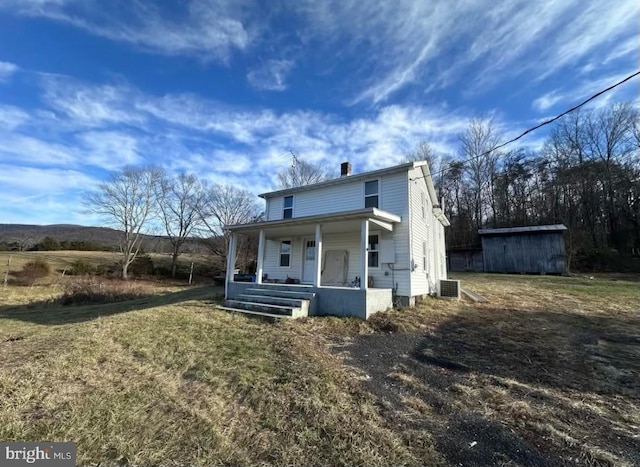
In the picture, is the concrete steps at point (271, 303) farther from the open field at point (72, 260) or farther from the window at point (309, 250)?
the open field at point (72, 260)

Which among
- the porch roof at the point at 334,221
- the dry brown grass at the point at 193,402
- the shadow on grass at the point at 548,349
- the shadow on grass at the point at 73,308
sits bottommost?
the shadow on grass at the point at 73,308

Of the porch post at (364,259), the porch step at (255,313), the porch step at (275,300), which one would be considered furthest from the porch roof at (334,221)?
the porch step at (255,313)

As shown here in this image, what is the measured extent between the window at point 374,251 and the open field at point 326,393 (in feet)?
12.0

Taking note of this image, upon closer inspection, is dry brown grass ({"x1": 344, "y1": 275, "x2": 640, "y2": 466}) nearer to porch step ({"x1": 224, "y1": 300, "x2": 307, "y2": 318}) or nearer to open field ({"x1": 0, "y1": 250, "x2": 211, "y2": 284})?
porch step ({"x1": 224, "y1": 300, "x2": 307, "y2": 318})

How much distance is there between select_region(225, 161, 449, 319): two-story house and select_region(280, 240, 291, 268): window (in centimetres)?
4

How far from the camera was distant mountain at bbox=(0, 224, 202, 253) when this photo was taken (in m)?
33.2

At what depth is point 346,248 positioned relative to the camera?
11500 millimetres

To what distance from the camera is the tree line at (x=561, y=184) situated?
25922 millimetres

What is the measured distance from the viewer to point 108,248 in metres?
39.5

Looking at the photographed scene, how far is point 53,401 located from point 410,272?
→ 9265 mm

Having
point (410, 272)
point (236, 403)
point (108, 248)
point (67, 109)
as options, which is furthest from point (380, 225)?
point (108, 248)

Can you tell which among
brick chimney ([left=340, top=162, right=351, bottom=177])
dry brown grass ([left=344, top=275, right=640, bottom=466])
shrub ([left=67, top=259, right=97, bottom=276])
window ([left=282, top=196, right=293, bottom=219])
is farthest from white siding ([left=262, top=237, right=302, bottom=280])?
shrub ([left=67, top=259, right=97, bottom=276])

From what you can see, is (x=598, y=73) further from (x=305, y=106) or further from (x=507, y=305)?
(x=305, y=106)

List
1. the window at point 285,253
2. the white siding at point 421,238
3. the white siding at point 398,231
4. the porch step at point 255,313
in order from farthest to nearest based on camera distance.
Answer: the window at point 285,253 < the white siding at point 421,238 < the white siding at point 398,231 < the porch step at point 255,313
